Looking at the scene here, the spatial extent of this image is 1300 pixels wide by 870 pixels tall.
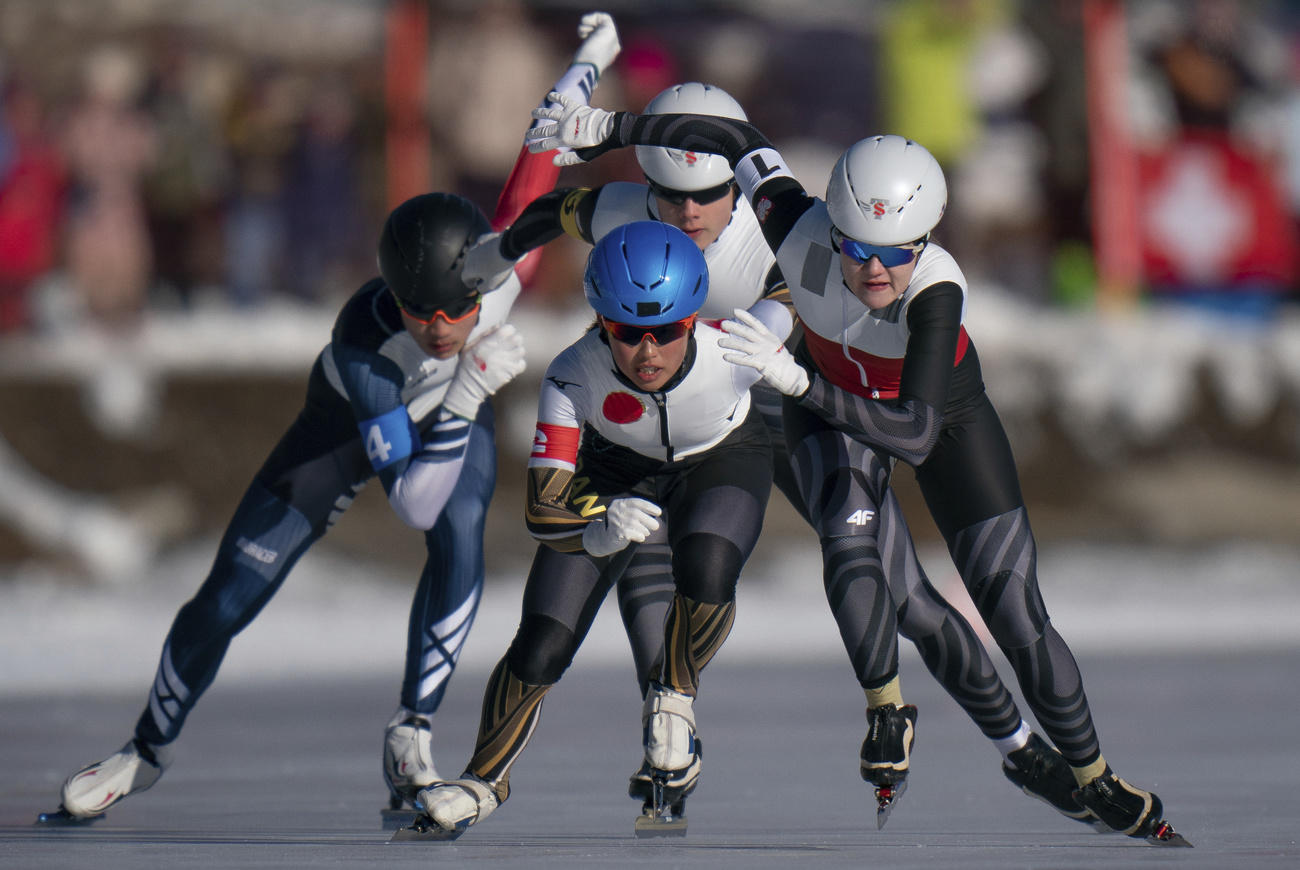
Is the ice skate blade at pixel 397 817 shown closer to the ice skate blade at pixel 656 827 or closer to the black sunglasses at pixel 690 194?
the ice skate blade at pixel 656 827

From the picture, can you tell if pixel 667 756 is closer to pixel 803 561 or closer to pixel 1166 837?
pixel 1166 837

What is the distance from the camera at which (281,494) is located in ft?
22.7

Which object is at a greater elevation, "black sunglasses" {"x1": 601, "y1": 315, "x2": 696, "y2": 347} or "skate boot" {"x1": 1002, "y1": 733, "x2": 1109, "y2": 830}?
"black sunglasses" {"x1": 601, "y1": 315, "x2": 696, "y2": 347}

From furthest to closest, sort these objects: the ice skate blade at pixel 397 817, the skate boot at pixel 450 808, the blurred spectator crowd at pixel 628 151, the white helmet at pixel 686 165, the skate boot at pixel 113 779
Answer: the blurred spectator crowd at pixel 628 151 → the skate boot at pixel 113 779 → the white helmet at pixel 686 165 → the ice skate blade at pixel 397 817 → the skate boot at pixel 450 808

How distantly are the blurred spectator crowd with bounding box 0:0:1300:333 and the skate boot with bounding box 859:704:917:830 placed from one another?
22.7 ft

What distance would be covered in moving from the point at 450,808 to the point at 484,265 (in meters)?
1.90

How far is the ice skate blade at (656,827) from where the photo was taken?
5.95m

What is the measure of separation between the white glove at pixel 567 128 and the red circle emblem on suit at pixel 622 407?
946 mm

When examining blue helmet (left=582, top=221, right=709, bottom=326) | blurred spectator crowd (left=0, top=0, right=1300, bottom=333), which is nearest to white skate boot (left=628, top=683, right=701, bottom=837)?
blue helmet (left=582, top=221, right=709, bottom=326)

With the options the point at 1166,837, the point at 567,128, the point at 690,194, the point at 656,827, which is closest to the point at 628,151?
the point at 567,128

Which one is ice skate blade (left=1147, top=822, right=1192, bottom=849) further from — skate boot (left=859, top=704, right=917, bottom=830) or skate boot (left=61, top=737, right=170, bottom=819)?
skate boot (left=61, top=737, right=170, bottom=819)

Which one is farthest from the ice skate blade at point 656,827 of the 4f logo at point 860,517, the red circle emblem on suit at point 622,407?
the red circle emblem on suit at point 622,407

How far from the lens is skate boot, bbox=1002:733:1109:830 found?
20.2ft

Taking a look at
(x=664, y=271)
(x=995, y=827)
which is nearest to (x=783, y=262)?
(x=664, y=271)
